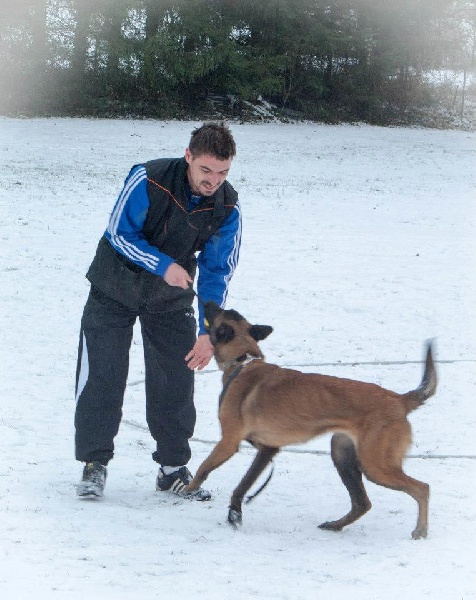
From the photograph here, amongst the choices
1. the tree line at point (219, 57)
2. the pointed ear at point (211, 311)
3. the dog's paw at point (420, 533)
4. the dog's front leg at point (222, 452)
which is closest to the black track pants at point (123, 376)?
the pointed ear at point (211, 311)

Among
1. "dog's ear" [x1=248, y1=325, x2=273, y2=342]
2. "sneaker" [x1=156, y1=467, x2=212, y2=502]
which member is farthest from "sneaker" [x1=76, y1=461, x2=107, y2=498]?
"dog's ear" [x1=248, y1=325, x2=273, y2=342]

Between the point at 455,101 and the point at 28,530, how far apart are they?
36.2 metres

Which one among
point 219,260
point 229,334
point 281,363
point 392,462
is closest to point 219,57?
point 281,363

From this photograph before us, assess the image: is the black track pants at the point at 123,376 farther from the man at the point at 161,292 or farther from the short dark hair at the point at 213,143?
Result: the short dark hair at the point at 213,143

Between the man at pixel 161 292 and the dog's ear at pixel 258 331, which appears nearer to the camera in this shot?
the man at pixel 161 292

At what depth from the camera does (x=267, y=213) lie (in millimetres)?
15211

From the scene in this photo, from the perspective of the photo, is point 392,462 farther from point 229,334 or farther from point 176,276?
point 176,276

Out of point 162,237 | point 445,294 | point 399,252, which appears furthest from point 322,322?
point 162,237

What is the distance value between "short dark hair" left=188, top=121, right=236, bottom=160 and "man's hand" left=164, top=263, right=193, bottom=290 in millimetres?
559

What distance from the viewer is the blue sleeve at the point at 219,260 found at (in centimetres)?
475

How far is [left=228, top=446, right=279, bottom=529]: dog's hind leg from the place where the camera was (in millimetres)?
4508

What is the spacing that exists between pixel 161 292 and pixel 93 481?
1.06m

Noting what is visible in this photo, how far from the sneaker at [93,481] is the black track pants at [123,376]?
0.05m

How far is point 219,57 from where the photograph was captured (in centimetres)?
3231
